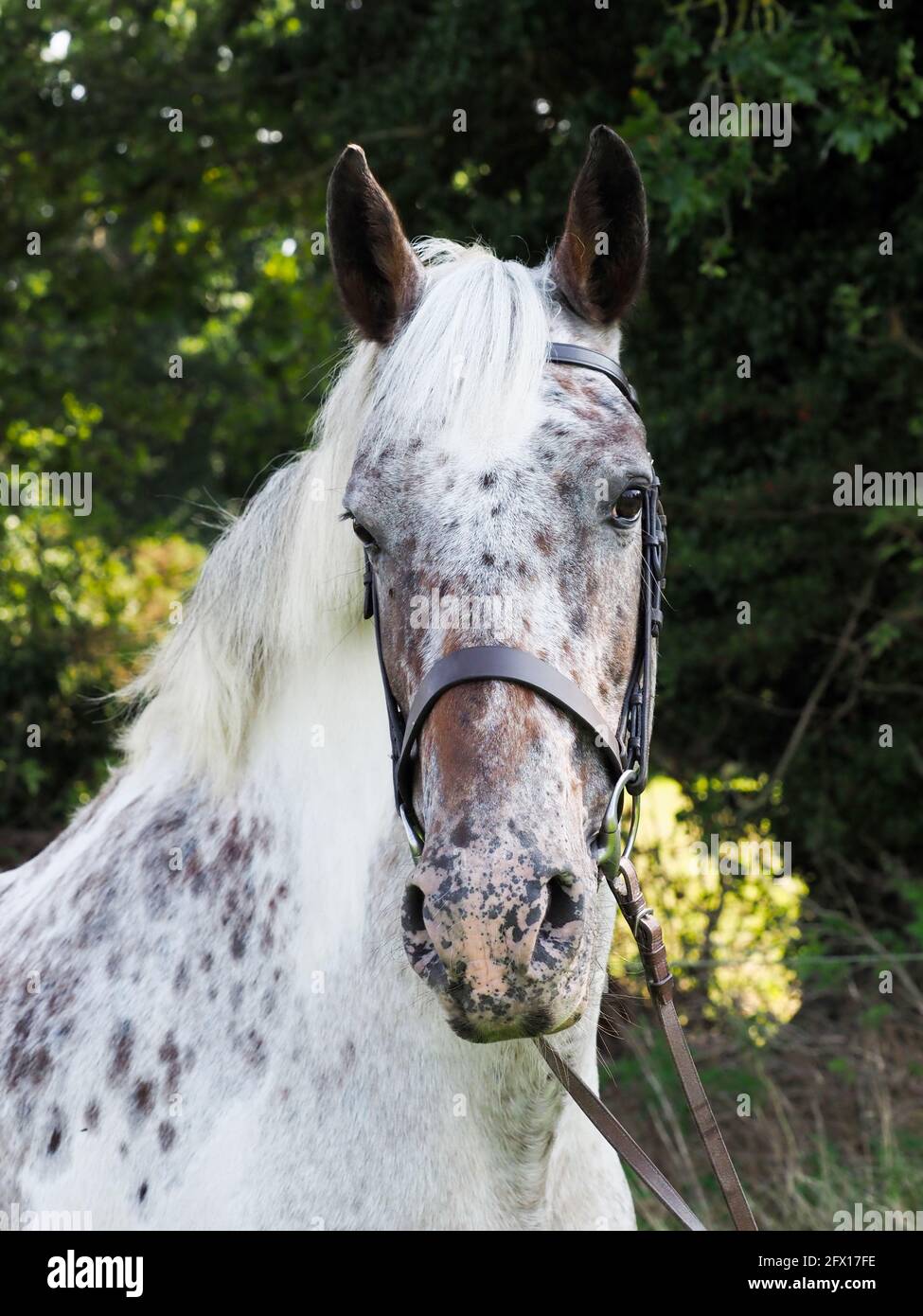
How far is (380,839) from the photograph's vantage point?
2.27 m

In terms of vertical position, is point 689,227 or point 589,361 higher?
point 689,227

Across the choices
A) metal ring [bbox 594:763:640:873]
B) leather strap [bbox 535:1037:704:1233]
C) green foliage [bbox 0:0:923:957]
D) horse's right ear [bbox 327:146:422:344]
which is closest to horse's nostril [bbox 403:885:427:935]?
metal ring [bbox 594:763:640:873]

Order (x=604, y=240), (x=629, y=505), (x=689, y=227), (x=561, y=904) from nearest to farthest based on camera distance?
(x=561, y=904) → (x=629, y=505) → (x=604, y=240) → (x=689, y=227)

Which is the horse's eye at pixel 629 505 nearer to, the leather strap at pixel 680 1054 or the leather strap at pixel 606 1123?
the leather strap at pixel 680 1054

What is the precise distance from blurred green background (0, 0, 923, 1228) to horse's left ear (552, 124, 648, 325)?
2.24 metres

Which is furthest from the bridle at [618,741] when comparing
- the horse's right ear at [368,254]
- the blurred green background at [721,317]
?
the blurred green background at [721,317]

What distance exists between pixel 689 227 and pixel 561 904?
372cm

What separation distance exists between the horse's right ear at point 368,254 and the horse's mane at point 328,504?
0.06m

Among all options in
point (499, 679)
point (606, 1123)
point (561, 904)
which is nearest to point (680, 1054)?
point (606, 1123)

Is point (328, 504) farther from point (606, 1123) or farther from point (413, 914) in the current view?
point (606, 1123)

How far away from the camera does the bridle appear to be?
1.89 m

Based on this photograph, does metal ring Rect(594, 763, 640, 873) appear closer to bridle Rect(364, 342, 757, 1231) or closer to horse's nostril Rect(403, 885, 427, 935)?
bridle Rect(364, 342, 757, 1231)

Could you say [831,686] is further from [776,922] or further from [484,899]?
[484,899]
